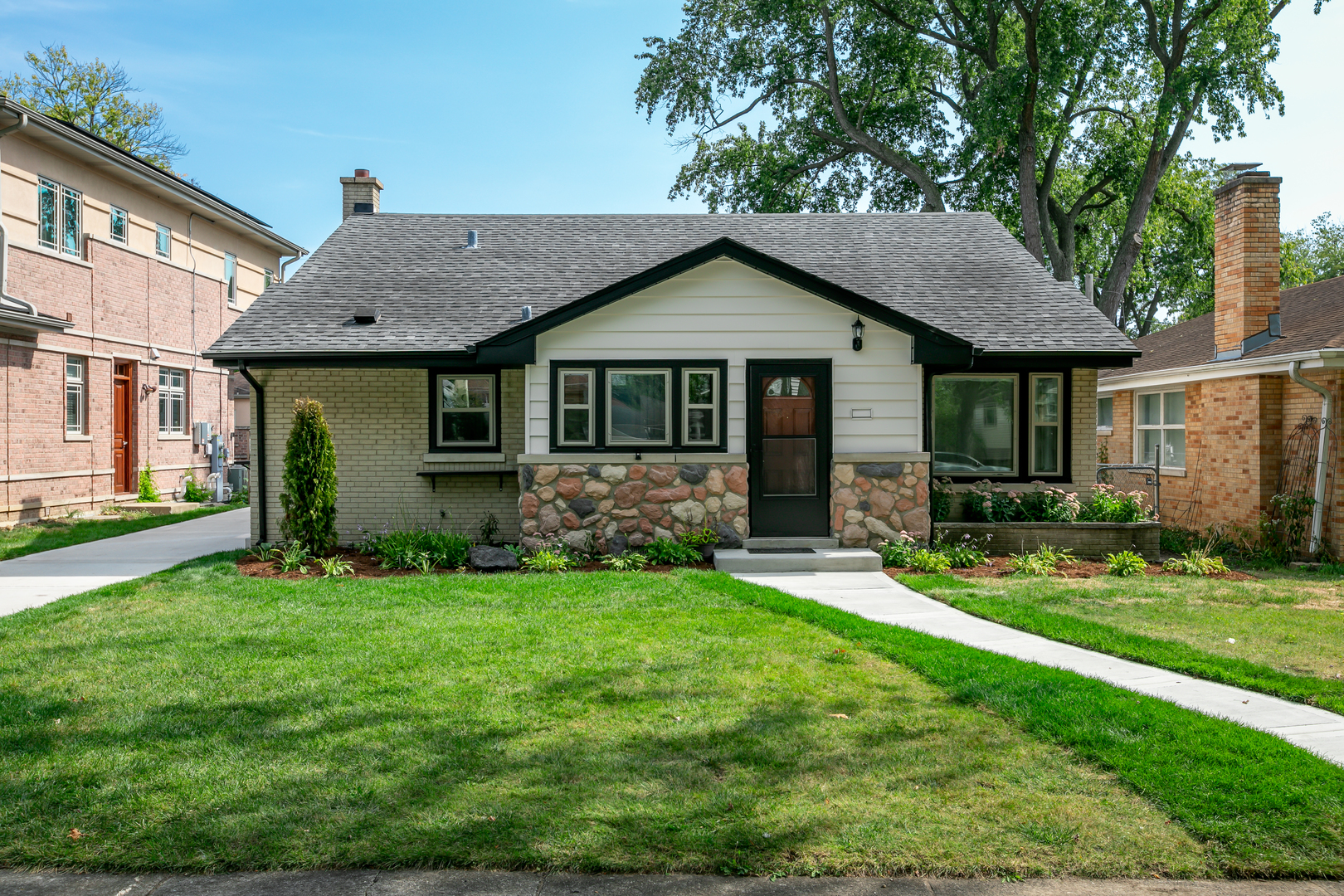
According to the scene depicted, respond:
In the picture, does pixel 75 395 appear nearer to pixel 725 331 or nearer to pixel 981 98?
pixel 725 331

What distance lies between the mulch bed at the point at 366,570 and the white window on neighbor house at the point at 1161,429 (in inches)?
349

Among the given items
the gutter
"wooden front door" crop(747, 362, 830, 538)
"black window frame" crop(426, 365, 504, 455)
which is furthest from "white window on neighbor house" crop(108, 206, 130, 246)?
"wooden front door" crop(747, 362, 830, 538)

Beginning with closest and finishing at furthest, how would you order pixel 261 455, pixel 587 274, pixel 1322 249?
pixel 261 455
pixel 587 274
pixel 1322 249

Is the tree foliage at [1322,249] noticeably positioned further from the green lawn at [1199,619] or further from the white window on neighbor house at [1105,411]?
the green lawn at [1199,619]

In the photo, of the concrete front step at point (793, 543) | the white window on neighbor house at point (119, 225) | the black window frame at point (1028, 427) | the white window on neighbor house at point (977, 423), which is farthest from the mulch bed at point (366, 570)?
the white window on neighbor house at point (119, 225)

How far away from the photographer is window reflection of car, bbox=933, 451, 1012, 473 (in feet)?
41.5

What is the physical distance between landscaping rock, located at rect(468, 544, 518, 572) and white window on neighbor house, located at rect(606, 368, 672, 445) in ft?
6.20

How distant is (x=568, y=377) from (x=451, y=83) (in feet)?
18.2

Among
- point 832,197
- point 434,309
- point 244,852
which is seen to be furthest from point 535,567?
point 832,197

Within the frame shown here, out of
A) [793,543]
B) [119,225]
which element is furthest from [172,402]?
[793,543]

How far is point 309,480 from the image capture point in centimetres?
1053

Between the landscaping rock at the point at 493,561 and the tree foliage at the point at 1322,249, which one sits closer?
the landscaping rock at the point at 493,561

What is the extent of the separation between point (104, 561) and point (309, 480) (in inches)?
119

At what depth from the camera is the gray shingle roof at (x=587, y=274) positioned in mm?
12078
